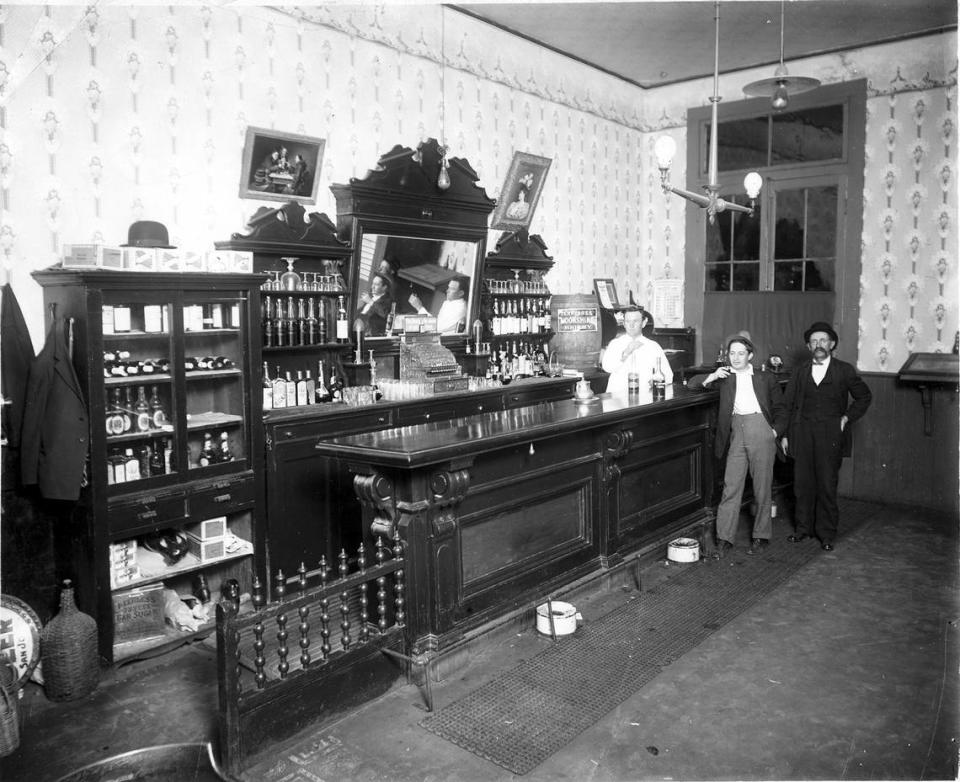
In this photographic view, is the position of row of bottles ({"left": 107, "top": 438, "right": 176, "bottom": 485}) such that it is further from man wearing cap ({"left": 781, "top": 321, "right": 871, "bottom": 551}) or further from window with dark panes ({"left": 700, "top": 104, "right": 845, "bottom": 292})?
window with dark panes ({"left": 700, "top": 104, "right": 845, "bottom": 292})

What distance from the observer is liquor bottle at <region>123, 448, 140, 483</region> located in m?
Answer: 4.66

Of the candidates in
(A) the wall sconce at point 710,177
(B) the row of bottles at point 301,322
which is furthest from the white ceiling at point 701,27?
(B) the row of bottles at point 301,322

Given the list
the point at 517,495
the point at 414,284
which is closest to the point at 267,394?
the point at 414,284

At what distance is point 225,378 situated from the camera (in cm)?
520

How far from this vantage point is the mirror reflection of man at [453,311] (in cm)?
701

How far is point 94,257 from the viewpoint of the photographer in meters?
4.38

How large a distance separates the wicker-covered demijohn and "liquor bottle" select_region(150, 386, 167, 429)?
1.01 metres

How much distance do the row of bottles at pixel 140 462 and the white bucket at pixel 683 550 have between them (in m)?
3.35

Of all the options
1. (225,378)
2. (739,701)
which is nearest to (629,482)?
(739,701)

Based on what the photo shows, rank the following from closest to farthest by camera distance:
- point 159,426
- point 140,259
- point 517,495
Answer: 1. point 140,259
2. point 517,495
3. point 159,426

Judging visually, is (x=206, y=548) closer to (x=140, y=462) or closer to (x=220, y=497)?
(x=220, y=497)

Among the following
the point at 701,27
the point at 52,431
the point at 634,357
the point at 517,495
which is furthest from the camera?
the point at 701,27

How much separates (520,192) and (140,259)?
13.4 feet

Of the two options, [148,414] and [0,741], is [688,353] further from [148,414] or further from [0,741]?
[0,741]
